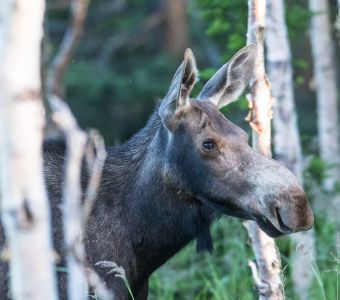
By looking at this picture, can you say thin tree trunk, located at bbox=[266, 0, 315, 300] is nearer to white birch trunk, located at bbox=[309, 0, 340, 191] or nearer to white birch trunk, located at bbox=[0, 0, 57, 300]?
white birch trunk, located at bbox=[309, 0, 340, 191]

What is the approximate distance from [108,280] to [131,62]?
16.4m

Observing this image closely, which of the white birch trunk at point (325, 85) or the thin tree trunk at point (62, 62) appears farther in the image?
the thin tree trunk at point (62, 62)

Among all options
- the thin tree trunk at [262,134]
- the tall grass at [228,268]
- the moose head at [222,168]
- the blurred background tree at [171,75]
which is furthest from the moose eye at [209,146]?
the tall grass at [228,268]

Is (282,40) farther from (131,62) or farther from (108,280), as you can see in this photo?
(131,62)

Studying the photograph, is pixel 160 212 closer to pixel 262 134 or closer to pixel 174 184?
pixel 174 184

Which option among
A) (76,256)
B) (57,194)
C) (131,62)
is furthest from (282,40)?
(131,62)

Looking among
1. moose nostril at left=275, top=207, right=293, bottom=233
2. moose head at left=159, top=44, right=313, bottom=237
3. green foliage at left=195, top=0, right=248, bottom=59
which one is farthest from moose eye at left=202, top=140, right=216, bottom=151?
green foliage at left=195, top=0, right=248, bottom=59

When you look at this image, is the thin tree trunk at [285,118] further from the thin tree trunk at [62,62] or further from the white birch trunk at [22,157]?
the thin tree trunk at [62,62]

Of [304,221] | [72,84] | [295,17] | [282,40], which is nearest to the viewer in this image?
[304,221]

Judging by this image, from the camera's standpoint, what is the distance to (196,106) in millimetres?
5867

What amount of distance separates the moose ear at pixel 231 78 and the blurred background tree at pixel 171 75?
1595 millimetres

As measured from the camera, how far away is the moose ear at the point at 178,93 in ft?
18.5

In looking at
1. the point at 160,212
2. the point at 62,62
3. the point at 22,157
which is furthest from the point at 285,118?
the point at 62,62

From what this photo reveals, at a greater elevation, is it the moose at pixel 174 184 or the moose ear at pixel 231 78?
the moose ear at pixel 231 78
